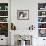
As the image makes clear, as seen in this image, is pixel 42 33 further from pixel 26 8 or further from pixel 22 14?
pixel 26 8

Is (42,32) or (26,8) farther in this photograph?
(42,32)

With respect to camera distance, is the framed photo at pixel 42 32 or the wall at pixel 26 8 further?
the framed photo at pixel 42 32

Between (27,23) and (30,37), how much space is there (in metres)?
0.73

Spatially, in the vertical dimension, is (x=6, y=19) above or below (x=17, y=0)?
below

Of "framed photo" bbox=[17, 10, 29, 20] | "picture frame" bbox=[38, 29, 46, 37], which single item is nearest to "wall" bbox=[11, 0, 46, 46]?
"framed photo" bbox=[17, 10, 29, 20]

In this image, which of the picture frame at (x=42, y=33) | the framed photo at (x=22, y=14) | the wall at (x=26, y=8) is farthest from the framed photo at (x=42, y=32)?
the framed photo at (x=22, y=14)

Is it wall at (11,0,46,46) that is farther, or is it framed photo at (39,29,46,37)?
framed photo at (39,29,46,37)

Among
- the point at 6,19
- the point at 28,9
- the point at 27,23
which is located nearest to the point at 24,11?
the point at 28,9

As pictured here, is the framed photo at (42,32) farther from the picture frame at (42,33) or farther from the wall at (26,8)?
the wall at (26,8)

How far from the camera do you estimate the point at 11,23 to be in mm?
6195

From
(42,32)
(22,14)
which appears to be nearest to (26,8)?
(22,14)

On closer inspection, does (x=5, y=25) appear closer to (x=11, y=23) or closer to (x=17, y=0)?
(x=11, y=23)

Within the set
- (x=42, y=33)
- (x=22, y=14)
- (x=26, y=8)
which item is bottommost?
(x=42, y=33)

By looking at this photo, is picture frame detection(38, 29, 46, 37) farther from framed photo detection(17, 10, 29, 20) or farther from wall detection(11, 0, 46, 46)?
framed photo detection(17, 10, 29, 20)
